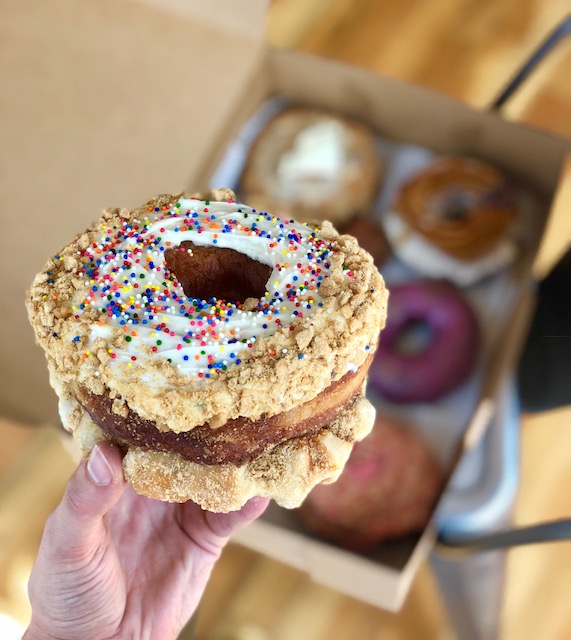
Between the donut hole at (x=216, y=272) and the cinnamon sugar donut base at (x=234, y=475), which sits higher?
the donut hole at (x=216, y=272)

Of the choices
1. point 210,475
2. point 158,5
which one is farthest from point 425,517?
point 158,5

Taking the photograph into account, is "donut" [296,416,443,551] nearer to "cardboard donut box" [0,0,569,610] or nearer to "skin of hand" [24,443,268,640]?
"cardboard donut box" [0,0,569,610]

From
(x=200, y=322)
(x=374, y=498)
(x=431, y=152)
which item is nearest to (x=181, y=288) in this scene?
(x=200, y=322)

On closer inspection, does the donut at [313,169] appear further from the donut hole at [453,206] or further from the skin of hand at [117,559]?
the skin of hand at [117,559]

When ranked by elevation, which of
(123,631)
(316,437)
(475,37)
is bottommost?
(123,631)

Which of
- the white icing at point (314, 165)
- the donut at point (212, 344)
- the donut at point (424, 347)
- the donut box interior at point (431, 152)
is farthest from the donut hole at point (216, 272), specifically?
the white icing at point (314, 165)

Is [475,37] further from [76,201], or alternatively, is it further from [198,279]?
[198,279]
